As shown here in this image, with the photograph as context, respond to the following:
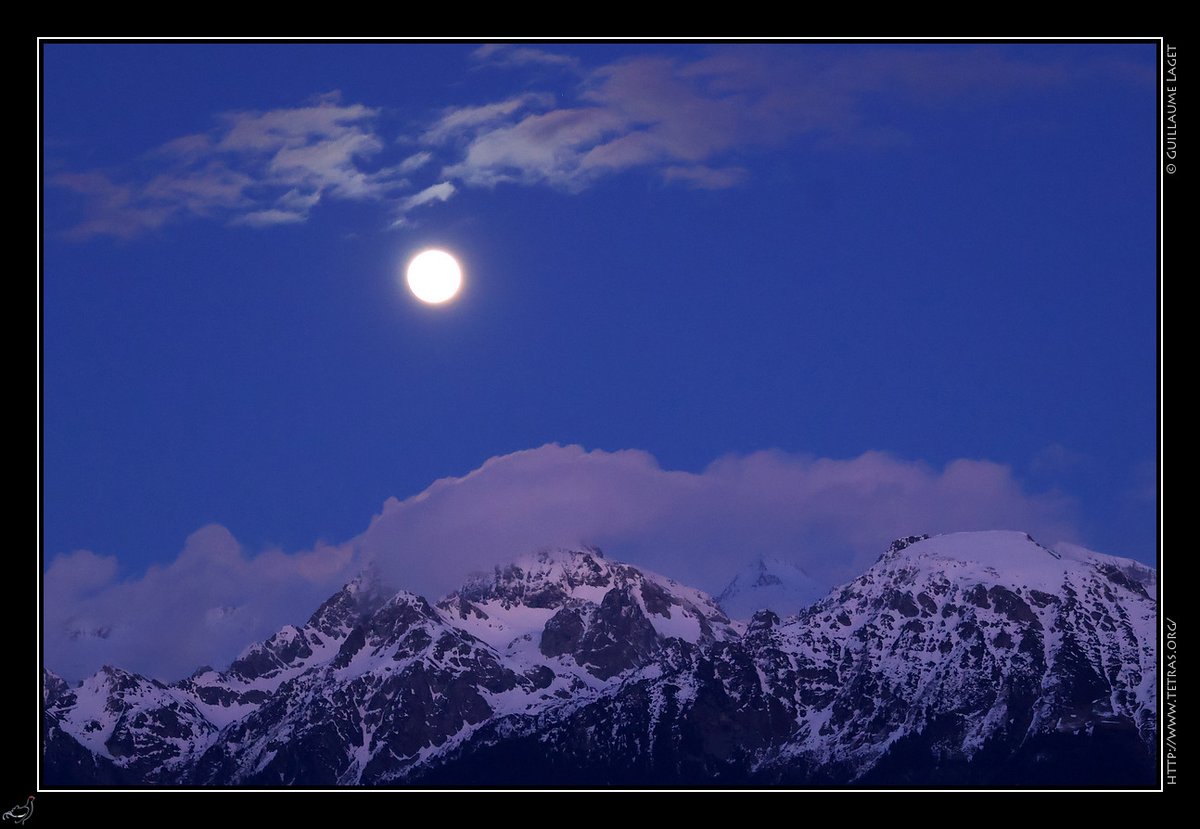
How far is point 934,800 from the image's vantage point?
152 metres

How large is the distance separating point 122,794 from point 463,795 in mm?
28152

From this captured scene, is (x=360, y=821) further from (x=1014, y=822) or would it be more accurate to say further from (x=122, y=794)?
(x=1014, y=822)
